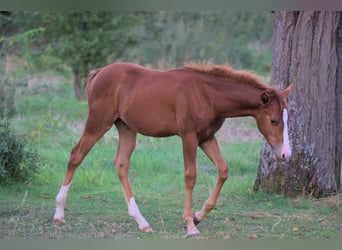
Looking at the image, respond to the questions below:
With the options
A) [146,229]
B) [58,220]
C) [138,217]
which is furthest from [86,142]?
[146,229]

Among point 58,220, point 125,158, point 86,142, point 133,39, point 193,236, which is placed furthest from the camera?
point 133,39

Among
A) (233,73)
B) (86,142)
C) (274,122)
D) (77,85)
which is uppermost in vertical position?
(233,73)

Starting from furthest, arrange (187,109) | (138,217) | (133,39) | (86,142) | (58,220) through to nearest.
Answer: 1. (133,39)
2. (86,142)
3. (58,220)
4. (138,217)
5. (187,109)

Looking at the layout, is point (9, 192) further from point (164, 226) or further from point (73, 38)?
point (73, 38)

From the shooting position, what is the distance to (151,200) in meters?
8.99

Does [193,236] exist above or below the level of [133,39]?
below

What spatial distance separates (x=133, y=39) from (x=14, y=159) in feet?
24.3

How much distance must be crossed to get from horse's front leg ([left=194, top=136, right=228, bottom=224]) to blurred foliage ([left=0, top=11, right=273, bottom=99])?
5.48 metres

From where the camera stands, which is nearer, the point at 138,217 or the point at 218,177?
the point at 218,177

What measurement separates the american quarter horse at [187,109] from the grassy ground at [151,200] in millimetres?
375

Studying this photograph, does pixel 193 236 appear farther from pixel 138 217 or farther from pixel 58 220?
pixel 58 220

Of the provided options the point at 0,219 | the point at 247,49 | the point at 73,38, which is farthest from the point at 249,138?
the point at 247,49

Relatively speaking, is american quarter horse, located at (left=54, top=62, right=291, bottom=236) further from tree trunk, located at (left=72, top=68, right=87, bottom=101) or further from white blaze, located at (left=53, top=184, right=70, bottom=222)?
tree trunk, located at (left=72, top=68, right=87, bottom=101)

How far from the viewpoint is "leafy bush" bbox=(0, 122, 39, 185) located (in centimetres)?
941
